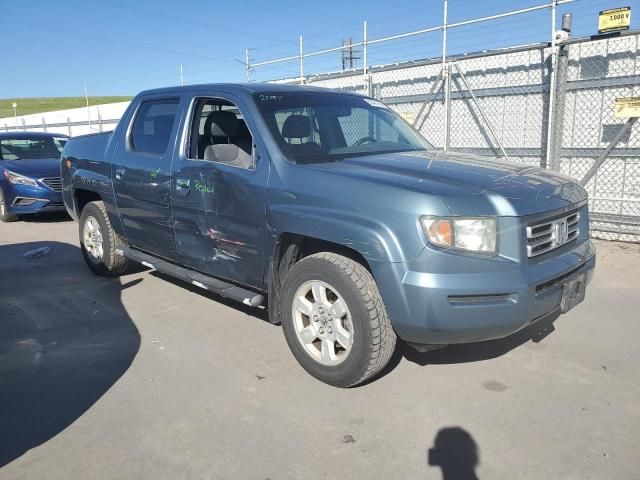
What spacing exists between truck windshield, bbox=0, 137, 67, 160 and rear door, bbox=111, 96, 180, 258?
632 centimetres

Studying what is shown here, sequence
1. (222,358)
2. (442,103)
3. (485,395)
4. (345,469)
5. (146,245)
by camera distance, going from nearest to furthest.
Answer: (345,469) → (485,395) → (222,358) → (146,245) → (442,103)

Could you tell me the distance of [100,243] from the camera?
5.67 metres

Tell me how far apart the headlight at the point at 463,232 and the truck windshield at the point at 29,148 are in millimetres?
9633

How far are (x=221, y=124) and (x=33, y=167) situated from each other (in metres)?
6.72

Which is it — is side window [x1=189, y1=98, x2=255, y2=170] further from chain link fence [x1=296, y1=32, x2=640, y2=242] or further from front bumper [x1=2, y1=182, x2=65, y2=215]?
front bumper [x1=2, y1=182, x2=65, y2=215]

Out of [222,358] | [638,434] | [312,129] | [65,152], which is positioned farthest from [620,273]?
[65,152]

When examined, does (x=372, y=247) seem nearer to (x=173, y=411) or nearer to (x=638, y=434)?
(x=173, y=411)

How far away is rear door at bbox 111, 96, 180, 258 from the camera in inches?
172

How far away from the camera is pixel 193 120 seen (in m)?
4.25

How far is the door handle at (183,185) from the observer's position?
13.3ft

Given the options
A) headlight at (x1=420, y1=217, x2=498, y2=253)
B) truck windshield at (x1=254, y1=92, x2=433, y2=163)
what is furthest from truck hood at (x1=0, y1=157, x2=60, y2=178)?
headlight at (x1=420, y1=217, x2=498, y2=253)

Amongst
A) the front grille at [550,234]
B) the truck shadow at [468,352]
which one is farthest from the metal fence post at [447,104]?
the front grille at [550,234]

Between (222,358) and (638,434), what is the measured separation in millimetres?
2581

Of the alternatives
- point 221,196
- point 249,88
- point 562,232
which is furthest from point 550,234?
point 249,88
